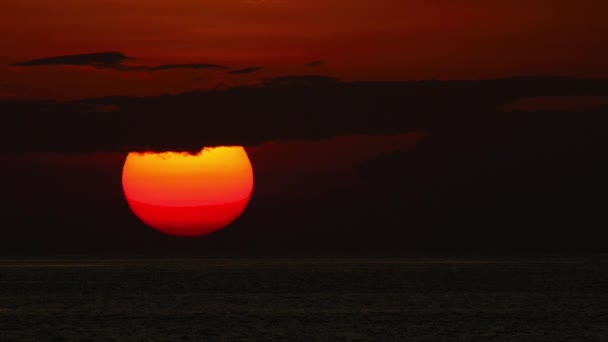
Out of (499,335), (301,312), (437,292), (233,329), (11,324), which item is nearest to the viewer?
(499,335)

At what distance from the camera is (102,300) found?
108125 mm

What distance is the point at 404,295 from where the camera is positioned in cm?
11831

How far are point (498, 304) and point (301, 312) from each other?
71.0 ft

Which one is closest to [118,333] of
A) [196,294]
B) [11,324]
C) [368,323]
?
[11,324]

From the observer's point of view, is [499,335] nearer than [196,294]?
Yes

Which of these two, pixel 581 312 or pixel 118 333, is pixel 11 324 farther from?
pixel 581 312

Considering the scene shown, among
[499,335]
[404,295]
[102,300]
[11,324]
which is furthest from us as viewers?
[404,295]

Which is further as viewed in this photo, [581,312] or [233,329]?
[581,312]

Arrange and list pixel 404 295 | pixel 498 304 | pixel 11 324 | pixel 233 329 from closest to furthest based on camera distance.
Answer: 1. pixel 233 329
2. pixel 11 324
3. pixel 498 304
4. pixel 404 295

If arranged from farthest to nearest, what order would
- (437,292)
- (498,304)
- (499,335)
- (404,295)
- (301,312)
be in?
(437,292)
(404,295)
(498,304)
(301,312)
(499,335)

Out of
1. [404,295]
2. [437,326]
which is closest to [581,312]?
[437,326]

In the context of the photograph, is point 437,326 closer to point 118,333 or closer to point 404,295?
point 118,333

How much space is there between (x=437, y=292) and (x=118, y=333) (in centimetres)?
6519

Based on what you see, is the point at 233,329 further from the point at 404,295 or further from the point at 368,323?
the point at 404,295
